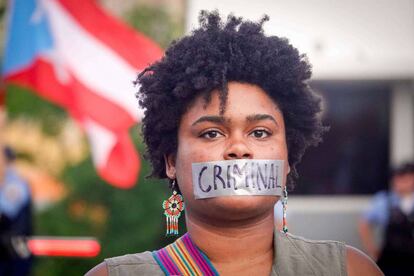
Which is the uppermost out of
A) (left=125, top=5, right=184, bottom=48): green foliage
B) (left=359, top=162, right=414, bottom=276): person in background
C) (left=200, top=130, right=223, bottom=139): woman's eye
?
(left=125, top=5, right=184, bottom=48): green foliage

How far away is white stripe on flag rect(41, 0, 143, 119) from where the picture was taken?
7.52 meters

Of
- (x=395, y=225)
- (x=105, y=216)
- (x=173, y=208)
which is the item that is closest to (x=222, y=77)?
(x=173, y=208)

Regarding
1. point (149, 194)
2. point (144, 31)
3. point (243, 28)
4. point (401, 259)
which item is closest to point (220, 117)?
point (243, 28)

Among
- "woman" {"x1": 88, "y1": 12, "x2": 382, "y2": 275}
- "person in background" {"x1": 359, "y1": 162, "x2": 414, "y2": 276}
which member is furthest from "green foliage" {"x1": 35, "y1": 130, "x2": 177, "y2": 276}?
"woman" {"x1": 88, "y1": 12, "x2": 382, "y2": 275}

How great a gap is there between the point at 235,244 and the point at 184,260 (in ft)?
0.54

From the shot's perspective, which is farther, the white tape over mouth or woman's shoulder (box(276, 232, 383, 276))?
woman's shoulder (box(276, 232, 383, 276))

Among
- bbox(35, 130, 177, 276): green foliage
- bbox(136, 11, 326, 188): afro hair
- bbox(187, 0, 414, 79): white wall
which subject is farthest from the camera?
bbox(35, 130, 177, 276): green foliage

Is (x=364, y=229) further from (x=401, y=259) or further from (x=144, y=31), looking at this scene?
(x=144, y=31)

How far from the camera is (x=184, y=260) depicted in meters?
2.98

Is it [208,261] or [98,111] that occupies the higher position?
[98,111]

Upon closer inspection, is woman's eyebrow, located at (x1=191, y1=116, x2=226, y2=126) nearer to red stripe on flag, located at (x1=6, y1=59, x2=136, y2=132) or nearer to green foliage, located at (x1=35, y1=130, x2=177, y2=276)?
red stripe on flag, located at (x1=6, y1=59, x2=136, y2=132)

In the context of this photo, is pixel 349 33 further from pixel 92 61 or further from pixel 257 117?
pixel 257 117

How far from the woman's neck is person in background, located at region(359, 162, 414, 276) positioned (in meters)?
4.78

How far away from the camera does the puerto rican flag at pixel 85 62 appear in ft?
24.4
